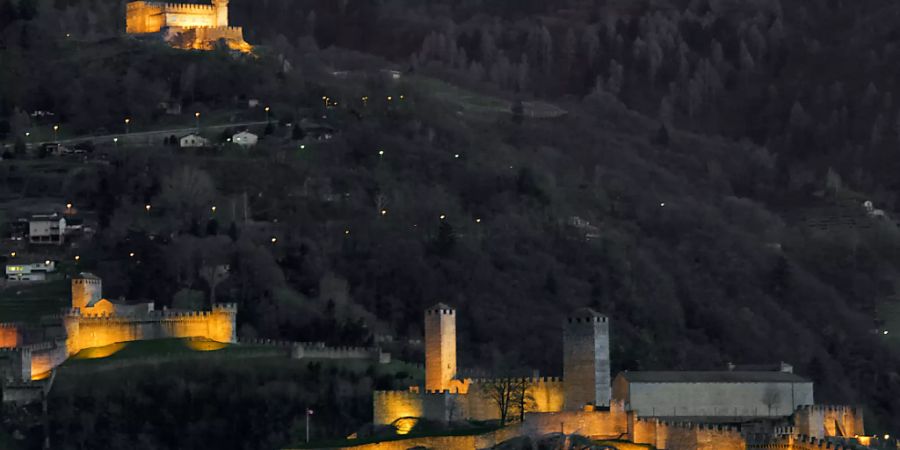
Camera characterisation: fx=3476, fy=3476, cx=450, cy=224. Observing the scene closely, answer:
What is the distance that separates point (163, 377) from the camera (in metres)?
137

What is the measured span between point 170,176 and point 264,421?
3699 centimetres

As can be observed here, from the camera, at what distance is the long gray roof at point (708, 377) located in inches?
4899

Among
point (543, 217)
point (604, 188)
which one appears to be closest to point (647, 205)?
point (604, 188)

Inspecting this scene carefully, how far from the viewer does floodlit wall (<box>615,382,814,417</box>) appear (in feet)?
405

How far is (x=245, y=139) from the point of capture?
181 metres

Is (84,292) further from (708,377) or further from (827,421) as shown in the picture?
(827,421)

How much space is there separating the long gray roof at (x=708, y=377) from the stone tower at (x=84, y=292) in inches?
1091

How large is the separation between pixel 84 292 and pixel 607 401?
30.1 m

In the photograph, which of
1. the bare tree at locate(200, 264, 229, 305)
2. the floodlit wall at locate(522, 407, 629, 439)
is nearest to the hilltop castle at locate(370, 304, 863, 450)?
the floodlit wall at locate(522, 407, 629, 439)

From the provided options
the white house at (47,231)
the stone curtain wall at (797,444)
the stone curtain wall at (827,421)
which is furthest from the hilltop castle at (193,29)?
the stone curtain wall at (797,444)

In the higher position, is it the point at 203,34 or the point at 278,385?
the point at 203,34

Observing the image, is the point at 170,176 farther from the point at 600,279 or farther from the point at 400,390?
the point at 400,390

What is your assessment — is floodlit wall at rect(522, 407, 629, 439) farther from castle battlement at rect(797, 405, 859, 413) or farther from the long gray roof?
castle battlement at rect(797, 405, 859, 413)

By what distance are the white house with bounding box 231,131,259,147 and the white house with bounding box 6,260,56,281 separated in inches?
1031
